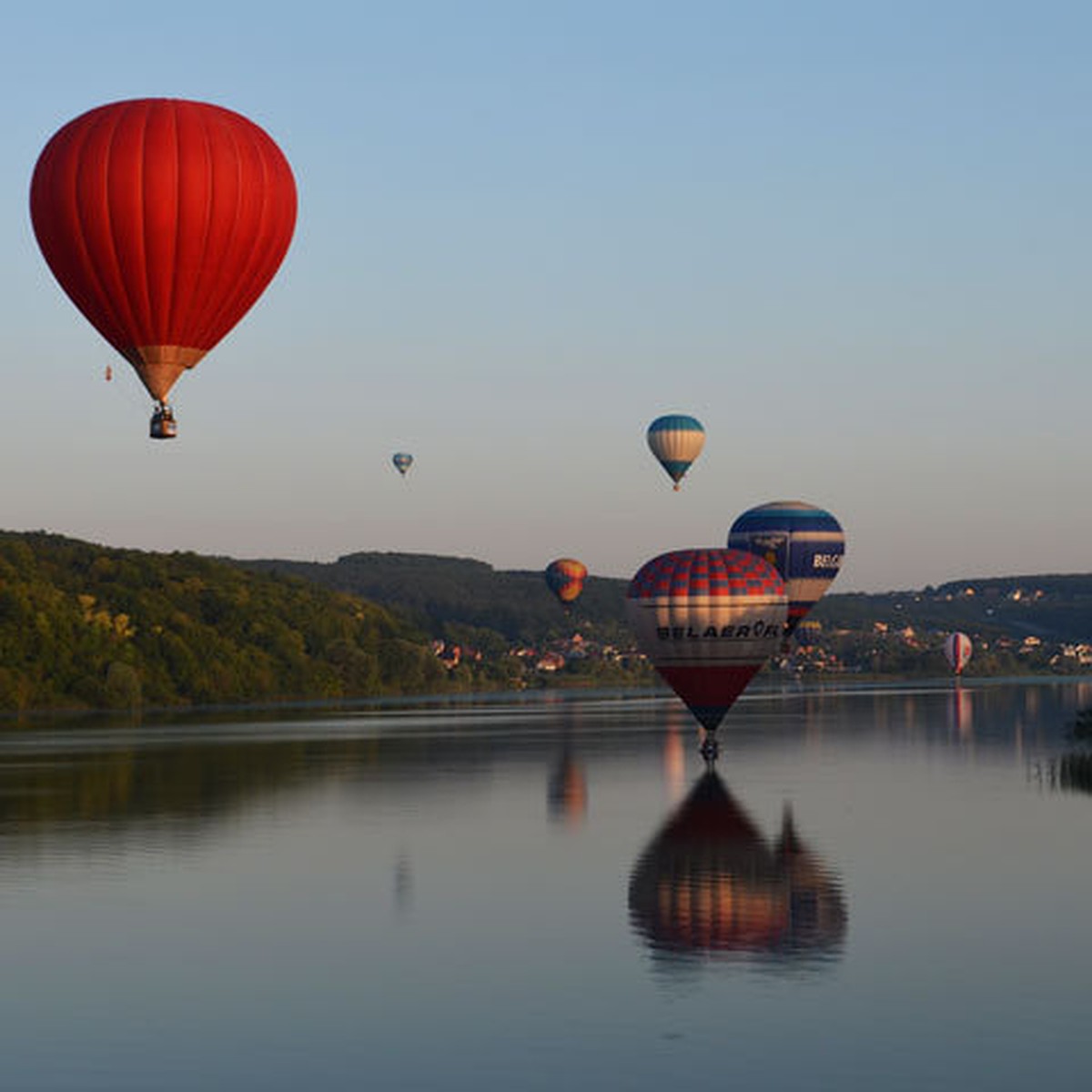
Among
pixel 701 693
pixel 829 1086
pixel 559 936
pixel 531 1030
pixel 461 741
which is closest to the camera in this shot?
pixel 829 1086

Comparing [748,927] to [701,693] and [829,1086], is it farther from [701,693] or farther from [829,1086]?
[701,693]

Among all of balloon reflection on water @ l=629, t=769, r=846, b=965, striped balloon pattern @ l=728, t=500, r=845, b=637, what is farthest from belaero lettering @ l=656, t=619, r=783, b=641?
balloon reflection on water @ l=629, t=769, r=846, b=965

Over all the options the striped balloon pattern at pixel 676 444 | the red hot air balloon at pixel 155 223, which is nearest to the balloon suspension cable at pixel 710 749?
the red hot air balloon at pixel 155 223

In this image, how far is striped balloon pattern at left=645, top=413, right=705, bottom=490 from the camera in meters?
145

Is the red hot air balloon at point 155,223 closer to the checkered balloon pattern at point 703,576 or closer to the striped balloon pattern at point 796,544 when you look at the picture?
the checkered balloon pattern at point 703,576

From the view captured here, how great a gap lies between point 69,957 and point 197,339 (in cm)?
3656

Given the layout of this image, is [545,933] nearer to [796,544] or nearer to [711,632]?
[711,632]

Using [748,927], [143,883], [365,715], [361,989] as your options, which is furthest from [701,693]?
[365,715]

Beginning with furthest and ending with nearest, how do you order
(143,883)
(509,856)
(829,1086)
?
(509,856)
(143,883)
(829,1086)

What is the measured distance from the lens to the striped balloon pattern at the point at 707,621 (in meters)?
91.8

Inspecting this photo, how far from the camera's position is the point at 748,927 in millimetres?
39281

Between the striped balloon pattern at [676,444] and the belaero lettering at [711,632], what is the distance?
172ft

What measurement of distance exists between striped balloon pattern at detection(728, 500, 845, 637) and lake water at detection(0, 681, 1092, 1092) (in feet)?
90.7

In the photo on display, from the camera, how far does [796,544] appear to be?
112m
